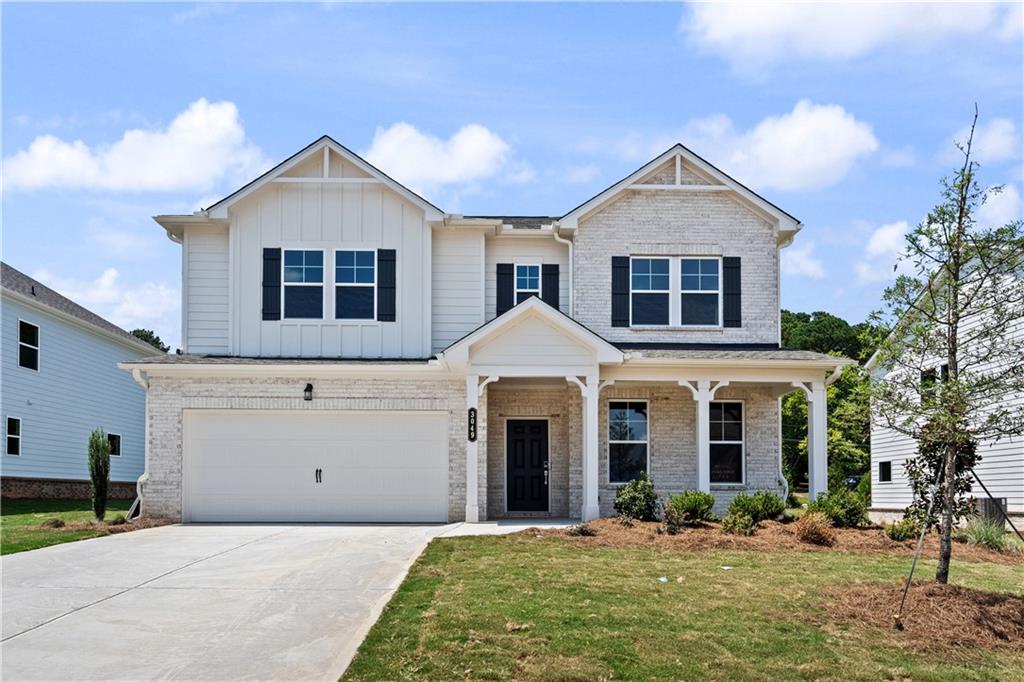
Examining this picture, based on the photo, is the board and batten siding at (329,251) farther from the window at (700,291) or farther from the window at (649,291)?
the window at (700,291)

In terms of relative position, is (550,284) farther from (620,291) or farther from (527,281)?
(620,291)

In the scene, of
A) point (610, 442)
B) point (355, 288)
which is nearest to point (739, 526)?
point (610, 442)

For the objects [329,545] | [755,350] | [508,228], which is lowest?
[329,545]

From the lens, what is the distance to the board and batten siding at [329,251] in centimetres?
2050

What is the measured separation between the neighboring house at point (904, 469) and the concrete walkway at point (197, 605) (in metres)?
9.74

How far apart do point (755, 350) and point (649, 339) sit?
2.31 metres

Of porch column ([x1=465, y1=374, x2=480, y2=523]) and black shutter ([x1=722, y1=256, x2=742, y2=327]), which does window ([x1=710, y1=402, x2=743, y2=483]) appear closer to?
black shutter ([x1=722, y1=256, x2=742, y2=327])

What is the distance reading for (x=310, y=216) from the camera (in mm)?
20781

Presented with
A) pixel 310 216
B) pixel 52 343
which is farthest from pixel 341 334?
pixel 52 343

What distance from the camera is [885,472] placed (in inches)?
1077

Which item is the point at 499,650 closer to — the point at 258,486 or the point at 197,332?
the point at 258,486

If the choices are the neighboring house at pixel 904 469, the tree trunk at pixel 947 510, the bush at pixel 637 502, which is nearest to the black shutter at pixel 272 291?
the bush at pixel 637 502

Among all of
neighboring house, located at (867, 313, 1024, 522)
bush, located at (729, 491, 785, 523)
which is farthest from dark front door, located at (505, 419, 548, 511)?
neighboring house, located at (867, 313, 1024, 522)

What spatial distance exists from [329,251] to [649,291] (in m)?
7.10
